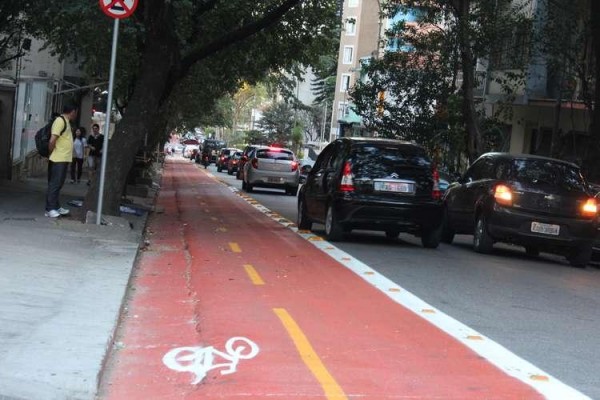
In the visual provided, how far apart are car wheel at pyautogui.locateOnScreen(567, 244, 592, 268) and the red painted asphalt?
4.70 metres

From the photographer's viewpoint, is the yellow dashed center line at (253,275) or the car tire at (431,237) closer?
the yellow dashed center line at (253,275)

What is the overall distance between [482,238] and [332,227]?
2.65 m

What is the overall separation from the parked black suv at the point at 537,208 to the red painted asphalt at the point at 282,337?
3.41 m

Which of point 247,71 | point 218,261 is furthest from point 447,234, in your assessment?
point 247,71

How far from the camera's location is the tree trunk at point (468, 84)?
2378cm

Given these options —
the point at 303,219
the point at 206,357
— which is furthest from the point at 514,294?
the point at 303,219

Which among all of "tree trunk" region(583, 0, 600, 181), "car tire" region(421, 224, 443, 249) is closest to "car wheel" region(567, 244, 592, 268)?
"car tire" region(421, 224, 443, 249)

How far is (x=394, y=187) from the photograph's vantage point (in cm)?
1338

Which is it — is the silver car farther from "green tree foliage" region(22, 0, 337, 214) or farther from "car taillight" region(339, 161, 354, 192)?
"car taillight" region(339, 161, 354, 192)

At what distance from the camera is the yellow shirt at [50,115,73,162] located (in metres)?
12.6

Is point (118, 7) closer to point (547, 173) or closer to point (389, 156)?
point (389, 156)

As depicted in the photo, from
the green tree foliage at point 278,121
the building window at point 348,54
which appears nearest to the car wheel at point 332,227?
the building window at point 348,54

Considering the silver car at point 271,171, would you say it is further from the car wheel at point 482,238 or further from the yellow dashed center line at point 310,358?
the yellow dashed center line at point 310,358

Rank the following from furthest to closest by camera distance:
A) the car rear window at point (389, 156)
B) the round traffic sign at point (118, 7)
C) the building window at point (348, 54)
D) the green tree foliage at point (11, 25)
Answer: the building window at point (348, 54) → the green tree foliage at point (11, 25) → the car rear window at point (389, 156) → the round traffic sign at point (118, 7)
